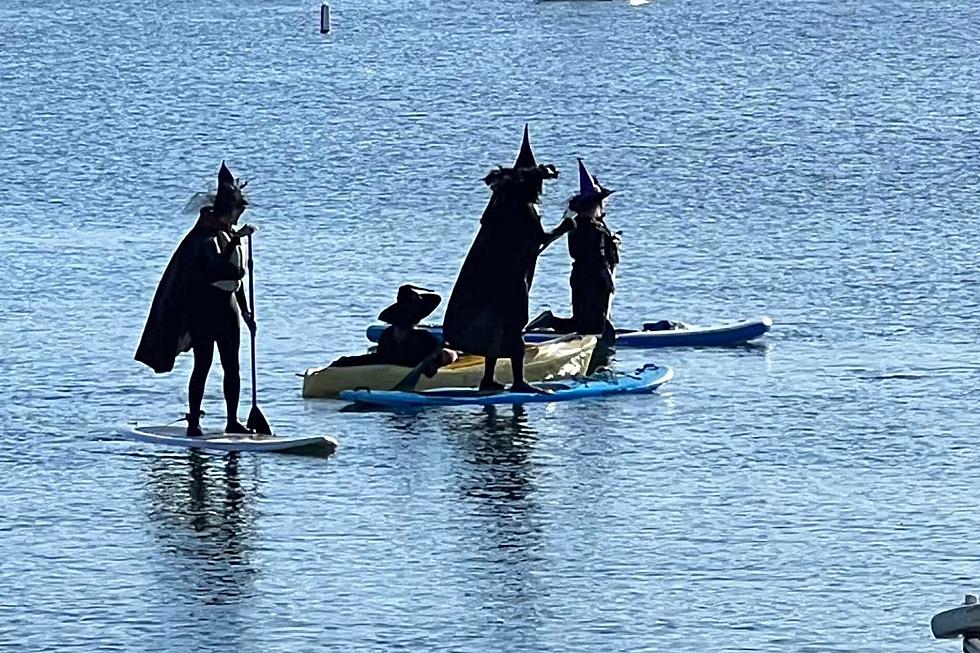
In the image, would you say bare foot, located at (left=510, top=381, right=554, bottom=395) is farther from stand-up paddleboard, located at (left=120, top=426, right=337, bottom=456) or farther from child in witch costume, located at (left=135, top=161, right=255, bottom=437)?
child in witch costume, located at (left=135, top=161, right=255, bottom=437)

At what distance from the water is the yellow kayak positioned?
46 cm

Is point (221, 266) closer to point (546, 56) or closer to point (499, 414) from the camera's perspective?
point (499, 414)

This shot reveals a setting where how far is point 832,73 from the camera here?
8375 centimetres

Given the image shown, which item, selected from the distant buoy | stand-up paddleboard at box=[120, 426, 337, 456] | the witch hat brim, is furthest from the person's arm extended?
the distant buoy

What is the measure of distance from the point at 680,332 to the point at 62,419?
23.6 ft

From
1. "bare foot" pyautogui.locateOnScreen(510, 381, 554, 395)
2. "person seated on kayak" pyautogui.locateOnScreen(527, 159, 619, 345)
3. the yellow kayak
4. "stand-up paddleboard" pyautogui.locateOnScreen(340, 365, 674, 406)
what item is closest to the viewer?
"stand-up paddleboard" pyautogui.locateOnScreen(340, 365, 674, 406)

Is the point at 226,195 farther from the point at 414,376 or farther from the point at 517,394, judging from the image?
the point at 517,394

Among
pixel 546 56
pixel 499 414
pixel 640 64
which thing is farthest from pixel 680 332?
pixel 546 56

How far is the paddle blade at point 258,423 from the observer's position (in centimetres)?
2384

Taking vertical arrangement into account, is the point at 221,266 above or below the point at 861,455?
above

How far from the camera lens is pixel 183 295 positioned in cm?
2311

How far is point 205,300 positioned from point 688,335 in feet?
27.0

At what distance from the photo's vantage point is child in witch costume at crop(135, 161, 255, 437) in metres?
22.7

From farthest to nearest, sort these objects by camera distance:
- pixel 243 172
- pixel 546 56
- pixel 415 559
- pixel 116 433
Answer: pixel 546 56 → pixel 243 172 → pixel 116 433 → pixel 415 559
